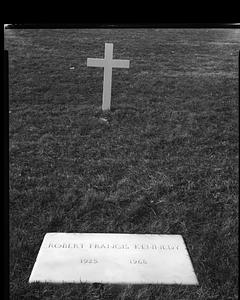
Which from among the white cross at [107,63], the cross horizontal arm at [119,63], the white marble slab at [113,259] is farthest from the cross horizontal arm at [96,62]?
the white marble slab at [113,259]

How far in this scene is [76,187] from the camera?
429 centimetres

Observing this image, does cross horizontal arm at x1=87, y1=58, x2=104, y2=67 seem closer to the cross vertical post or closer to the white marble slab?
the cross vertical post

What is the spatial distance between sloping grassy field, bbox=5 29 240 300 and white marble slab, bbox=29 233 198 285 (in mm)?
81

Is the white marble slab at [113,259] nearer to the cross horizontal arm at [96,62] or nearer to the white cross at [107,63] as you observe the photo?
the white cross at [107,63]

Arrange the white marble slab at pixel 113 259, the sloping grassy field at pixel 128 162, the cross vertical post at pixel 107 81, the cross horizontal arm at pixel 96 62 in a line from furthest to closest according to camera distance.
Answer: the cross horizontal arm at pixel 96 62, the cross vertical post at pixel 107 81, the sloping grassy field at pixel 128 162, the white marble slab at pixel 113 259

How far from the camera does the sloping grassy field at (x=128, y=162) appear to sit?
3080mm

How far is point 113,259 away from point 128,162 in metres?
1.99

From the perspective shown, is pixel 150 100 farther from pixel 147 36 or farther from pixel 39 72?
pixel 147 36

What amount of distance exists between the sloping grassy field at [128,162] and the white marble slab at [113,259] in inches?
3.2

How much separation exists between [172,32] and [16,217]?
435 inches

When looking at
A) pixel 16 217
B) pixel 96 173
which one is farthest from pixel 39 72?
pixel 16 217

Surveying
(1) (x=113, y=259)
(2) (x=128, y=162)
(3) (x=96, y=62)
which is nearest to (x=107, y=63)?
(3) (x=96, y=62)

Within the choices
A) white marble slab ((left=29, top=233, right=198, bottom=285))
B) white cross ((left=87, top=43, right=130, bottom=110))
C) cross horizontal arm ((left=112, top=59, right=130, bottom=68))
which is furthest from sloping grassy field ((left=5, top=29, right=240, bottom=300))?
cross horizontal arm ((left=112, top=59, right=130, bottom=68))
